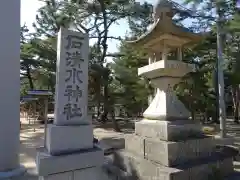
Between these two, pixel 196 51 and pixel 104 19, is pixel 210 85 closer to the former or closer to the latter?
pixel 196 51

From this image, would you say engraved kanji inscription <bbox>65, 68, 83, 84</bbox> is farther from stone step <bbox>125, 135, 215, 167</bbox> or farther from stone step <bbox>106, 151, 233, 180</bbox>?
stone step <bbox>106, 151, 233, 180</bbox>

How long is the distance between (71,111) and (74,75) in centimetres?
51

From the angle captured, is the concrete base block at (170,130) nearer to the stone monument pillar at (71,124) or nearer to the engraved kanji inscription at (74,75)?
the stone monument pillar at (71,124)

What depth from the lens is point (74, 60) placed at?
10.7 ft

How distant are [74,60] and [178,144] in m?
2.19

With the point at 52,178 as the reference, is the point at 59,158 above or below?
above

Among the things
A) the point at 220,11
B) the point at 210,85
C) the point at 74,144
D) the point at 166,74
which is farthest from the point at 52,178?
the point at 210,85

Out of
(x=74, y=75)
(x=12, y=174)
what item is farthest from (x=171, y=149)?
(x=12, y=174)

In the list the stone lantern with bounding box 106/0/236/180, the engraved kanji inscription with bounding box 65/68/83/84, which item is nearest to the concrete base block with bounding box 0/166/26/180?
the stone lantern with bounding box 106/0/236/180

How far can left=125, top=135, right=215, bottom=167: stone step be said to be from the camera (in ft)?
12.3


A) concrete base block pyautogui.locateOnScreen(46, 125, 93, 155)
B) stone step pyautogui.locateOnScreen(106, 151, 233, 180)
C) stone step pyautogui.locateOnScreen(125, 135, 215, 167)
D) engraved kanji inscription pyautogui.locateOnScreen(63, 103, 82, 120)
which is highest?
engraved kanji inscription pyautogui.locateOnScreen(63, 103, 82, 120)

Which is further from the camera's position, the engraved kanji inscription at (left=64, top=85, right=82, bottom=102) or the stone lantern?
the stone lantern

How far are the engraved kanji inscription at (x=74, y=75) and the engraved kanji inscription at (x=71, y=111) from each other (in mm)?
343

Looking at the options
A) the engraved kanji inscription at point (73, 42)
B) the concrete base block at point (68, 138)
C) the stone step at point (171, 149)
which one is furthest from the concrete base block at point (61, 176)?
the engraved kanji inscription at point (73, 42)
